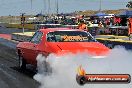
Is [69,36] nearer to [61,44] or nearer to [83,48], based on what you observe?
[61,44]

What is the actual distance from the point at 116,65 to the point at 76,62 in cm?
108

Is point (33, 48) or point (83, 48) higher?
point (83, 48)

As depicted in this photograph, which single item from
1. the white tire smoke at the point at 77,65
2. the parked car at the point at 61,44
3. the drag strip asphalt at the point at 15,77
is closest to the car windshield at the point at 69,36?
the parked car at the point at 61,44

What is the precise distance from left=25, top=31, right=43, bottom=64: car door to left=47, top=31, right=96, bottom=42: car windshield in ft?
1.54

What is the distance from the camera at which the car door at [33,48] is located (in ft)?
38.8

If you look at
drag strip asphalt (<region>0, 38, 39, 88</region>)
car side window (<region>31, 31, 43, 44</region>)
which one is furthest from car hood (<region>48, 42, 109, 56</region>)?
car side window (<region>31, 31, 43, 44</region>)

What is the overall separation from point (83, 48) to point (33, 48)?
216 centimetres

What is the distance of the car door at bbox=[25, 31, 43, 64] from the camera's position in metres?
11.8

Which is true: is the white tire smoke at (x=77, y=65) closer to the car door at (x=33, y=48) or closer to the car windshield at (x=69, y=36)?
the car windshield at (x=69, y=36)

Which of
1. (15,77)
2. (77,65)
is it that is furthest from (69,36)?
(77,65)

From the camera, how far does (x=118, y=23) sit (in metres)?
45.3

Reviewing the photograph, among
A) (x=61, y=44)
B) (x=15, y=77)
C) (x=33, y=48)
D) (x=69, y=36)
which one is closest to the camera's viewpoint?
(x=61, y=44)

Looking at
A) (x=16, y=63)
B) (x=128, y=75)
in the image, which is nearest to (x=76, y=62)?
(x=128, y=75)

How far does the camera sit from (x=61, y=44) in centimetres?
1071
